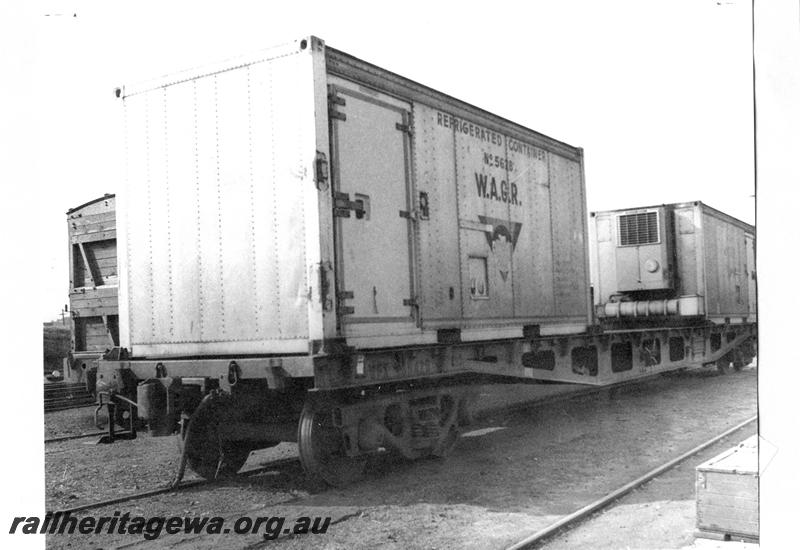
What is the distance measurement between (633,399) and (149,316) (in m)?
8.43

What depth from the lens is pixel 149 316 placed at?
22.4 ft

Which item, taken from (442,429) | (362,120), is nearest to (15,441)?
(362,120)

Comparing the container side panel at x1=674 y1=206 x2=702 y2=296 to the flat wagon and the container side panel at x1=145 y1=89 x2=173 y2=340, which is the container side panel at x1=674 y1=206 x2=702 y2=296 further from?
the container side panel at x1=145 y1=89 x2=173 y2=340

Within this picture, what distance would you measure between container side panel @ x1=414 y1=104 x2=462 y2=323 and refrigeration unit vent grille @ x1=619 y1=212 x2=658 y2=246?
7200mm

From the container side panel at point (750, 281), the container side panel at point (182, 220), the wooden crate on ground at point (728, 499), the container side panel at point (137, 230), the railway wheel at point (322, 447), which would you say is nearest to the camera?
the wooden crate on ground at point (728, 499)

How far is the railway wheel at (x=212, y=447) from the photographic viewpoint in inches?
263

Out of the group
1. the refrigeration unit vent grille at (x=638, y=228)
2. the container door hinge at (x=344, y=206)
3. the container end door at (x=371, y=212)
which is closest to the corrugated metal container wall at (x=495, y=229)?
the container end door at (x=371, y=212)

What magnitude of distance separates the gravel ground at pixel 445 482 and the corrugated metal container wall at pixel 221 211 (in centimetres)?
134

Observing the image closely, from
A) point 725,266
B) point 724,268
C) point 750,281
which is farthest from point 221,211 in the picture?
point 750,281

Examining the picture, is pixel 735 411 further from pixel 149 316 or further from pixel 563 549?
pixel 149 316

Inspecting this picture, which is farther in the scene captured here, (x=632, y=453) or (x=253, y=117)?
(x=632, y=453)

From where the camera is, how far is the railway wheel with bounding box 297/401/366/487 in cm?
602

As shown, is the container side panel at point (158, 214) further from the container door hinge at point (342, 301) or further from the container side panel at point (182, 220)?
the container door hinge at point (342, 301)

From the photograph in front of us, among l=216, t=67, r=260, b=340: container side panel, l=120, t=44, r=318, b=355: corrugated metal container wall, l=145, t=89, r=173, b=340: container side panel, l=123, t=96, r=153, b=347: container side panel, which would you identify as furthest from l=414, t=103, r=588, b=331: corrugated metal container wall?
l=123, t=96, r=153, b=347: container side panel
